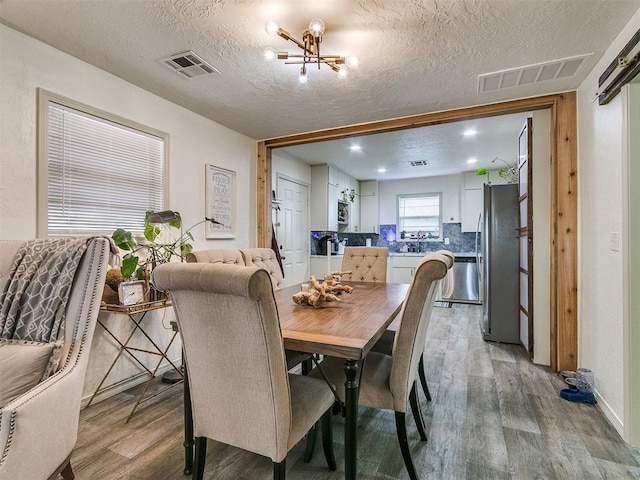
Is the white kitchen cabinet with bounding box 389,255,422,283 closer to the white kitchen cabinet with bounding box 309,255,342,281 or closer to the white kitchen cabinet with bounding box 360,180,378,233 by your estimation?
the white kitchen cabinet with bounding box 360,180,378,233

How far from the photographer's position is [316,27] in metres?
1.79

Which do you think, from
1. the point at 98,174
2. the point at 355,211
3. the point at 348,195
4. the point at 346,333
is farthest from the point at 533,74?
the point at 355,211

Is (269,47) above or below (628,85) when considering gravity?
above

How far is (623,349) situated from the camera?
6.21 feet

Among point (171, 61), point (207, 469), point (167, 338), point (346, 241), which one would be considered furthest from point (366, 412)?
point (346, 241)

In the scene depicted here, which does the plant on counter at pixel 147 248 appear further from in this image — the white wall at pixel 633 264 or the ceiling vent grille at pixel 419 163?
the ceiling vent grille at pixel 419 163

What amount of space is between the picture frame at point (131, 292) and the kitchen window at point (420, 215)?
5.45m

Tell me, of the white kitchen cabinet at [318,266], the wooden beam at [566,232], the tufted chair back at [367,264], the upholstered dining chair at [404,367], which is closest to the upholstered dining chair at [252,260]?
the upholstered dining chair at [404,367]

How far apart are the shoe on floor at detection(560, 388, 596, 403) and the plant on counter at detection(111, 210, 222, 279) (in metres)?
3.01

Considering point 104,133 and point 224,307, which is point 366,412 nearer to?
point 224,307

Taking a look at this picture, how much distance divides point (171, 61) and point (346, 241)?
4.90 metres

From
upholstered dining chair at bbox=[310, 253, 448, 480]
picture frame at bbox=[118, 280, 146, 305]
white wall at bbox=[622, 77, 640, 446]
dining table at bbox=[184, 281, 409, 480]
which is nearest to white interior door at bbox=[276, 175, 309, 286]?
picture frame at bbox=[118, 280, 146, 305]

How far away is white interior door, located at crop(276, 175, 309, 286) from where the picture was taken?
4879 millimetres

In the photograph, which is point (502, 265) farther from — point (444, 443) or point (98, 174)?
point (98, 174)
